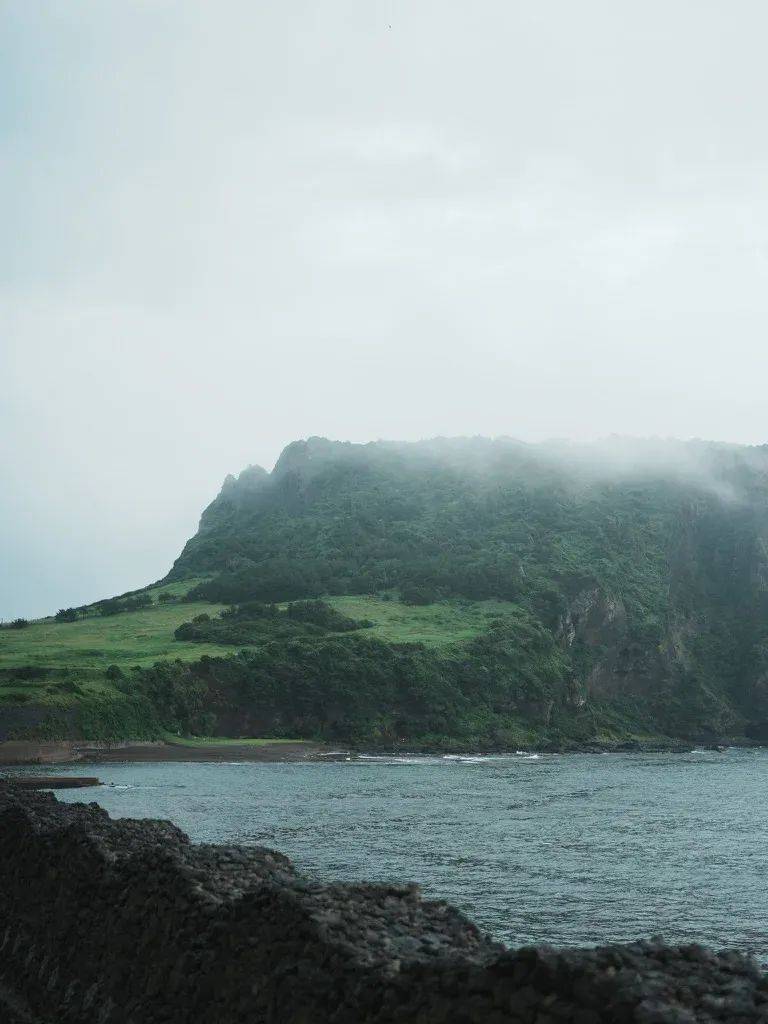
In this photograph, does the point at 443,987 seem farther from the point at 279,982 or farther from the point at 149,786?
the point at 149,786

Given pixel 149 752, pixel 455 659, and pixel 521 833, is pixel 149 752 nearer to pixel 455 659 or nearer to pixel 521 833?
pixel 455 659

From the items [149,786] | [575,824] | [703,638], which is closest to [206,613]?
[149,786]

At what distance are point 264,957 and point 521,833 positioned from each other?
35.9 meters

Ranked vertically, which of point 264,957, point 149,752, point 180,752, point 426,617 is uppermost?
point 426,617

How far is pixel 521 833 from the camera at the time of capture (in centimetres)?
4781

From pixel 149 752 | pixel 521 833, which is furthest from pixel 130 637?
pixel 521 833

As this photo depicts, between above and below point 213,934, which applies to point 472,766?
below

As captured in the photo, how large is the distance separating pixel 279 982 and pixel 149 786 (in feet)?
206

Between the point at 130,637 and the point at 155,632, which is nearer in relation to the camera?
the point at 130,637

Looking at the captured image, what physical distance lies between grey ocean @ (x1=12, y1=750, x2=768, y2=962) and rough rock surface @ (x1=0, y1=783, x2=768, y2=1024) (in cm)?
1085

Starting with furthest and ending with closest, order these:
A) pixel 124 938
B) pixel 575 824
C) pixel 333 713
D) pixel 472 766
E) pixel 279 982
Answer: pixel 333 713 → pixel 472 766 → pixel 575 824 → pixel 124 938 → pixel 279 982

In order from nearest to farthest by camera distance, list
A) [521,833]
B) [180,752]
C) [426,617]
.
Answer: [521,833], [180,752], [426,617]

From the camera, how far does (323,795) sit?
6581 cm

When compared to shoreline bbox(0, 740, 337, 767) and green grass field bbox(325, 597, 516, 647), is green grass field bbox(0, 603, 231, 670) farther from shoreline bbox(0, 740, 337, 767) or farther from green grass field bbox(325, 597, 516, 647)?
green grass field bbox(325, 597, 516, 647)
